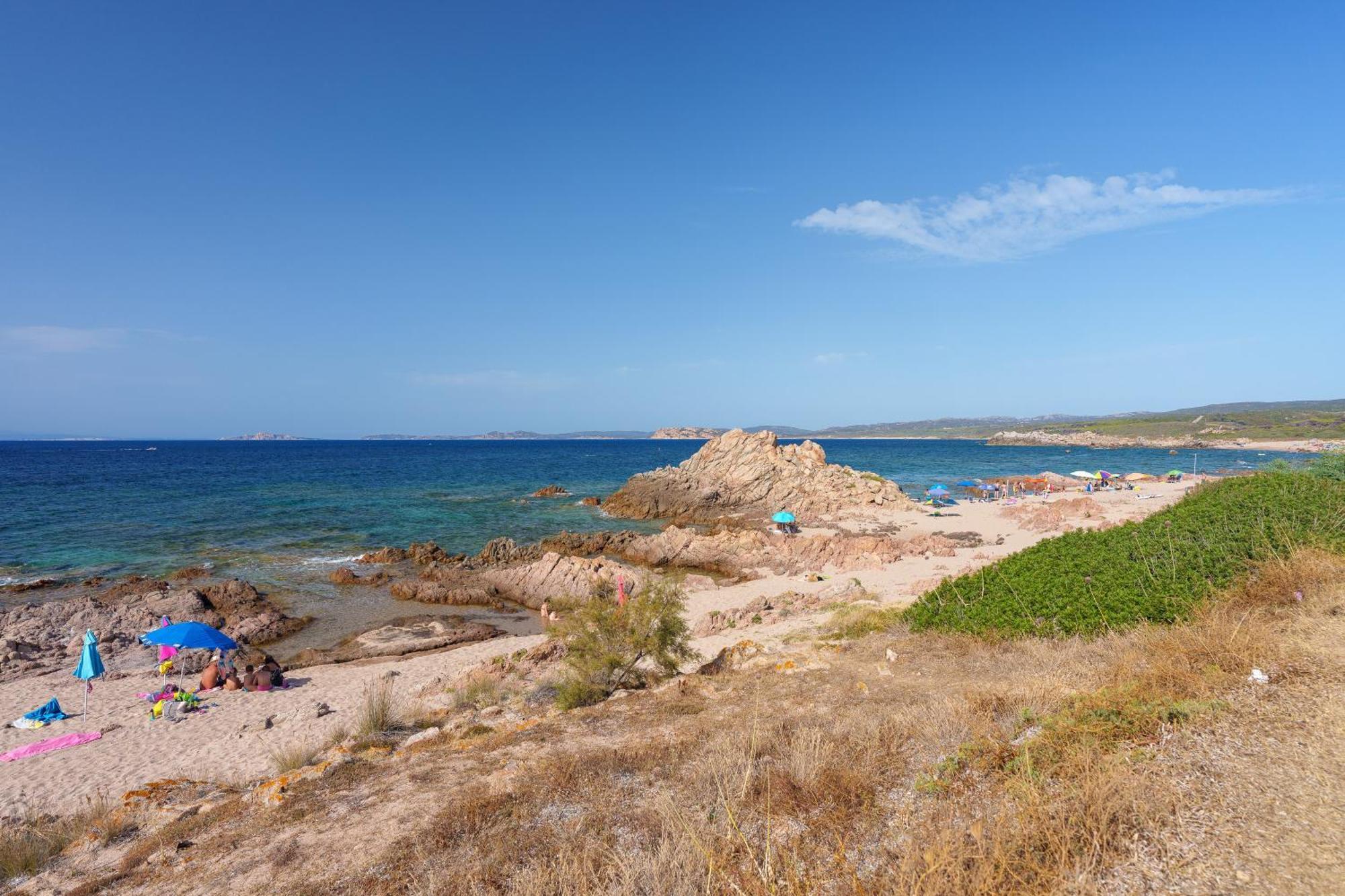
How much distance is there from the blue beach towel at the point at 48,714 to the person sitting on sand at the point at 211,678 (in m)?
2.62

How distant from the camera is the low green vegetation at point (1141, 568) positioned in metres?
9.99

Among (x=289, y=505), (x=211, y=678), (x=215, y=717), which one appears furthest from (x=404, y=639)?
(x=289, y=505)

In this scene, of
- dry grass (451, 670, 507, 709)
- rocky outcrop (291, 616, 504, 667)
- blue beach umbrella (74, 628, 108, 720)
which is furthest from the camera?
rocky outcrop (291, 616, 504, 667)

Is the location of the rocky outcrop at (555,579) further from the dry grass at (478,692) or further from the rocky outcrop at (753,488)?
the rocky outcrop at (753,488)

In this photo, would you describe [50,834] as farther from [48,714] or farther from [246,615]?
[246,615]

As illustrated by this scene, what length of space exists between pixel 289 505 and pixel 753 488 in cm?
3744

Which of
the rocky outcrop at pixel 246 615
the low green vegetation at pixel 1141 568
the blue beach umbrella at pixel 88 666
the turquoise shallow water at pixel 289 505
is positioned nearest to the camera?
the low green vegetation at pixel 1141 568

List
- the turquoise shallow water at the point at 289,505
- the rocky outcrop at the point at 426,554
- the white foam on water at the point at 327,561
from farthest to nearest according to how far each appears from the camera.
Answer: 1. the turquoise shallow water at the point at 289,505
2. the rocky outcrop at the point at 426,554
3. the white foam on water at the point at 327,561

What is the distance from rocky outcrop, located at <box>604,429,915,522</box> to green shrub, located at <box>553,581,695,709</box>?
28.3 meters

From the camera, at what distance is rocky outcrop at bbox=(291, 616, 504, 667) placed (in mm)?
19016

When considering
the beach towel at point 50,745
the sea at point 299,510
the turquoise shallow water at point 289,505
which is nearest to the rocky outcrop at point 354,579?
the sea at point 299,510

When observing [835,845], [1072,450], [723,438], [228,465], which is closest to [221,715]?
[835,845]

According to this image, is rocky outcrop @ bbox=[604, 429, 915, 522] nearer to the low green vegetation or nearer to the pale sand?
the pale sand

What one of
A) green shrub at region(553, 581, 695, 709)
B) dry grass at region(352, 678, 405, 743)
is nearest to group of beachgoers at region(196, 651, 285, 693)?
dry grass at region(352, 678, 405, 743)
